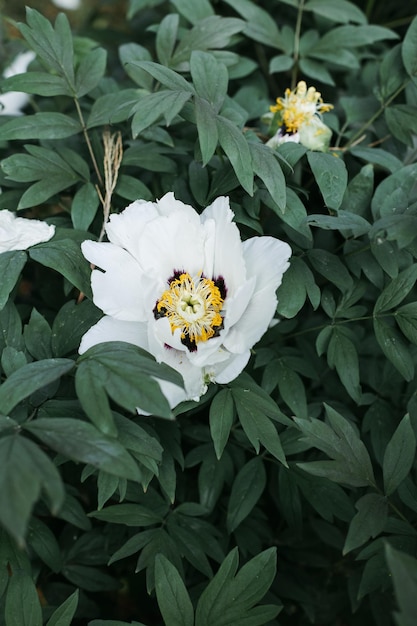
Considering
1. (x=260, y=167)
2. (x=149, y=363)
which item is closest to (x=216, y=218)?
(x=260, y=167)

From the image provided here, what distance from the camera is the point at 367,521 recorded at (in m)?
0.76

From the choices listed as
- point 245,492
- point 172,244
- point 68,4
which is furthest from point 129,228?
point 68,4

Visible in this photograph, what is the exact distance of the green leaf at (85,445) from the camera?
64 cm

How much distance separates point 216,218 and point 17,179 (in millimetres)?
329

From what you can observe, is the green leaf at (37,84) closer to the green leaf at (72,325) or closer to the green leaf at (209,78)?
the green leaf at (209,78)

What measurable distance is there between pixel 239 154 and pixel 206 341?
238 mm

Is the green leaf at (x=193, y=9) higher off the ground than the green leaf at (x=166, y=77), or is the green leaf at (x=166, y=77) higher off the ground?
the green leaf at (x=166, y=77)

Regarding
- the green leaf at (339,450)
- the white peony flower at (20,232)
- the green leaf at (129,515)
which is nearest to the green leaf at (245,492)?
the green leaf at (129,515)

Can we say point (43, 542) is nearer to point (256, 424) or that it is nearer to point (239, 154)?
point (256, 424)

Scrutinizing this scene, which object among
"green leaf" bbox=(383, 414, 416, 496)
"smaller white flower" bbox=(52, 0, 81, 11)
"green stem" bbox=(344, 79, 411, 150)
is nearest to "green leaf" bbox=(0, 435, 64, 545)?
"green leaf" bbox=(383, 414, 416, 496)

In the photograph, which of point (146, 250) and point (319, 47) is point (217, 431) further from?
point (319, 47)

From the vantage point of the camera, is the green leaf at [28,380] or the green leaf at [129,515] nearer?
the green leaf at [28,380]

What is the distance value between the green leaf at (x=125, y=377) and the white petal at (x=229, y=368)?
0.07 meters

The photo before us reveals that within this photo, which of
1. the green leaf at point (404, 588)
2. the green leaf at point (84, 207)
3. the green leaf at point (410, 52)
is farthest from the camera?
the green leaf at point (410, 52)
